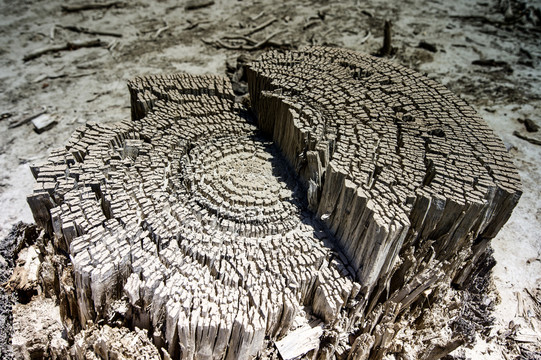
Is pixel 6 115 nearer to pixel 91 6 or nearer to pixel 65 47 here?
pixel 65 47

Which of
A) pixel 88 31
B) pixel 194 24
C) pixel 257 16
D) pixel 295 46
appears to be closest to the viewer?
pixel 295 46

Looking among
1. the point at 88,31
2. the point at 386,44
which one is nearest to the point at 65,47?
the point at 88,31

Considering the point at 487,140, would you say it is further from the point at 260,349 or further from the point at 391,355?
the point at 260,349

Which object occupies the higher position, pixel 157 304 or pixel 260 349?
pixel 157 304

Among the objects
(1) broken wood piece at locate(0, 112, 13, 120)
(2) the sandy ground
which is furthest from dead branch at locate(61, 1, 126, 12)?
(1) broken wood piece at locate(0, 112, 13, 120)

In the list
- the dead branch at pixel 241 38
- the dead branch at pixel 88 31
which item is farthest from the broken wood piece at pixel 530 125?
the dead branch at pixel 88 31

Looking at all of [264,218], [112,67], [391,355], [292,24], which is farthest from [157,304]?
[292,24]

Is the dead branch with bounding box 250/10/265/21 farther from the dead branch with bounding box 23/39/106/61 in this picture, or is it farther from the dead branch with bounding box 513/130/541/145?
the dead branch with bounding box 513/130/541/145
